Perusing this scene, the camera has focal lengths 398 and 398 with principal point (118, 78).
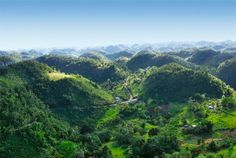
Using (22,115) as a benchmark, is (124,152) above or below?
below

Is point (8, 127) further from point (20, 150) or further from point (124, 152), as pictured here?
point (124, 152)

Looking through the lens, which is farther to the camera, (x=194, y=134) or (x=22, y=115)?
(x=194, y=134)

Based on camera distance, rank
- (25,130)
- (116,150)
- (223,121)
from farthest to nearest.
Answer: (223,121)
(116,150)
(25,130)

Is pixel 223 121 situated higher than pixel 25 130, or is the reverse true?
pixel 25 130

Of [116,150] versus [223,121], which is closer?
[116,150]

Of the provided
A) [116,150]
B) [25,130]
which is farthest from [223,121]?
[25,130]

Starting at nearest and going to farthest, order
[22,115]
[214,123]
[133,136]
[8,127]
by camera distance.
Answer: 1. [8,127]
2. [22,115]
3. [133,136]
4. [214,123]

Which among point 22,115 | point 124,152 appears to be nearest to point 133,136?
point 124,152

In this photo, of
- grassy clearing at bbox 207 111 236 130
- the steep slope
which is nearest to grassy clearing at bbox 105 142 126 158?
the steep slope

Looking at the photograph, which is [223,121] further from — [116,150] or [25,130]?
[25,130]
